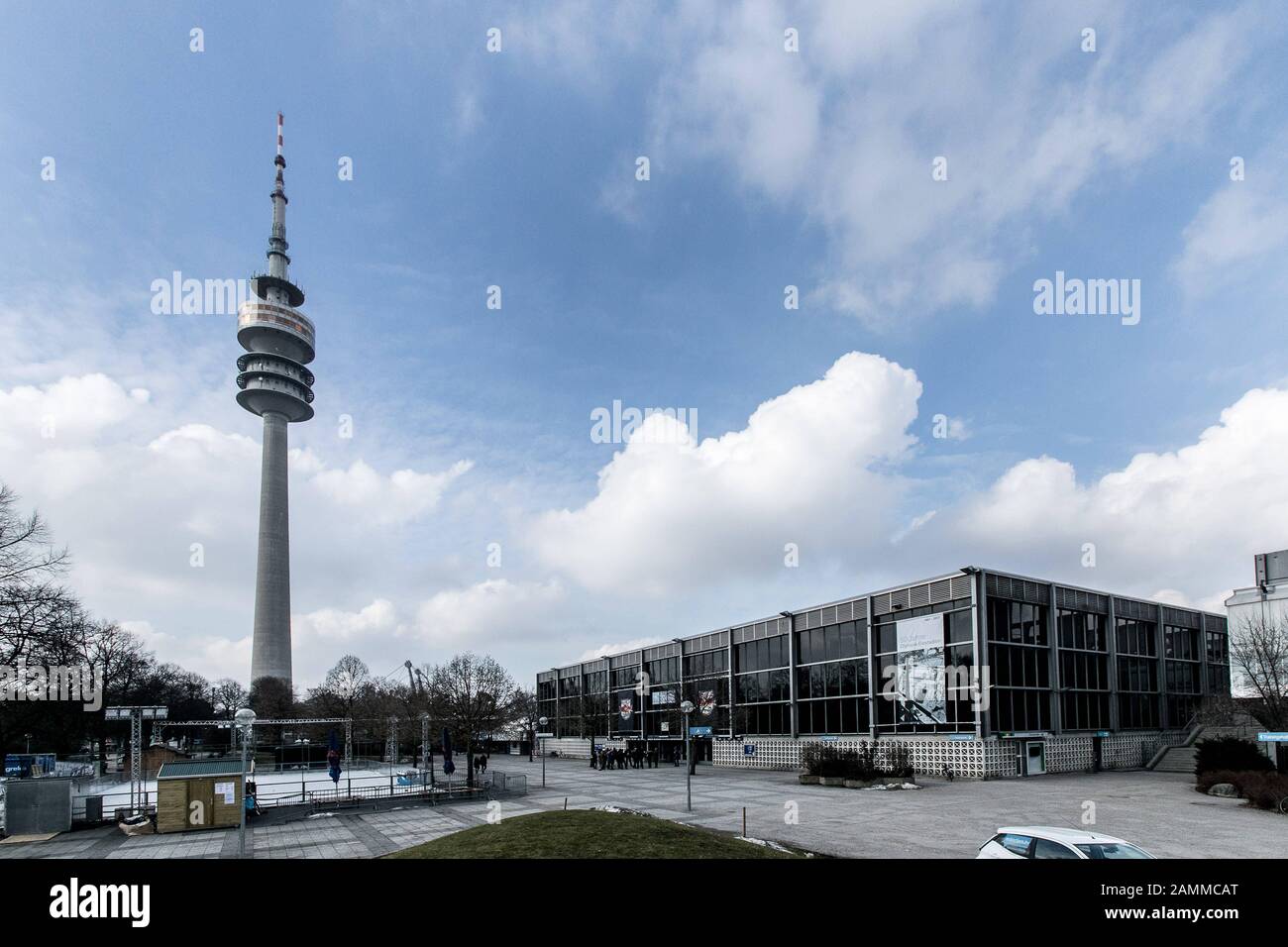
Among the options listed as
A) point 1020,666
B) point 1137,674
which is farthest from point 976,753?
point 1137,674

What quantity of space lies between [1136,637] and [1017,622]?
15.9m

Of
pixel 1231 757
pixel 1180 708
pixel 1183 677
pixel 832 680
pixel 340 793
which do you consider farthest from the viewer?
pixel 1183 677

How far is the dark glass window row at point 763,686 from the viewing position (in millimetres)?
60375

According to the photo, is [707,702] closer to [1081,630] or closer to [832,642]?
[832,642]

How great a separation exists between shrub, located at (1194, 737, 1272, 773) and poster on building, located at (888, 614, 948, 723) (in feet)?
41.7

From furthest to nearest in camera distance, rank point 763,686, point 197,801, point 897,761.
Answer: point 763,686, point 897,761, point 197,801

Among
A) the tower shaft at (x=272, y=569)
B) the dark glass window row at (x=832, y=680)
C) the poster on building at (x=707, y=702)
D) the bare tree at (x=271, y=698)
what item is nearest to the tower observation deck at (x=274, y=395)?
the tower shaft at (x=272, y=569)

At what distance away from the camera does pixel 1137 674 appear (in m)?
56.7

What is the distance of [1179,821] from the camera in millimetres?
27312

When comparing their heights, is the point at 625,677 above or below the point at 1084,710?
below
